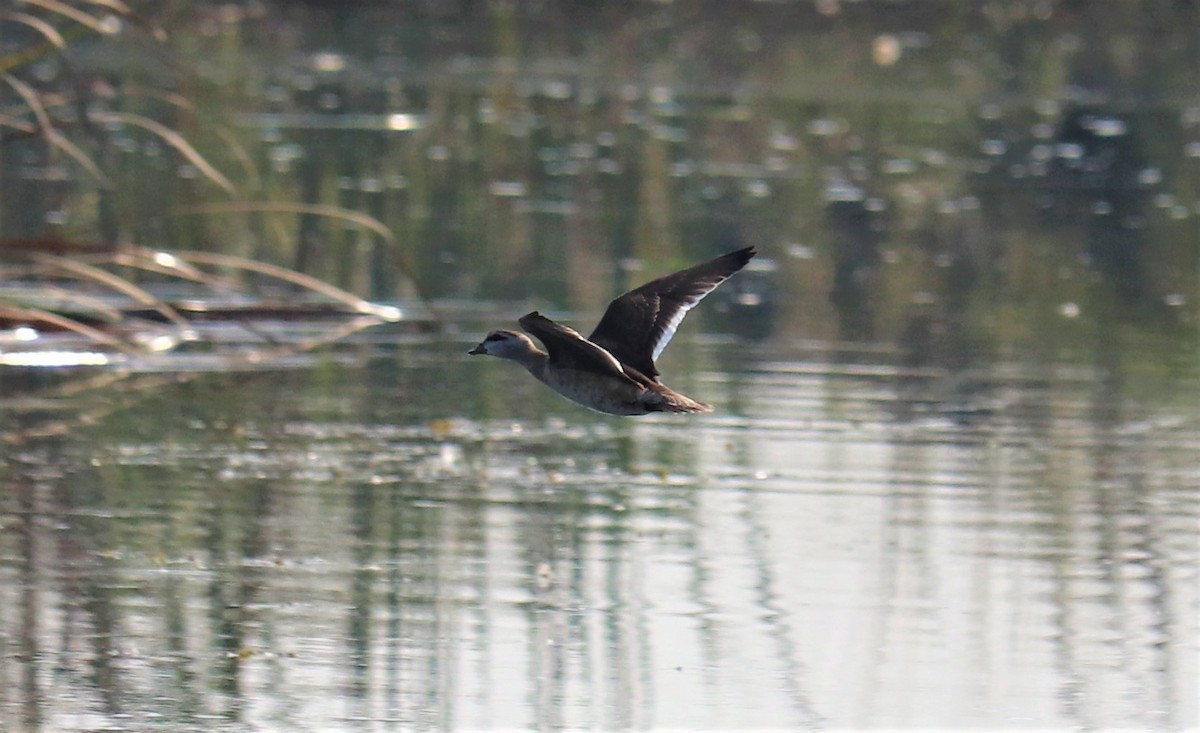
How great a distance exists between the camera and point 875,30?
40531mm

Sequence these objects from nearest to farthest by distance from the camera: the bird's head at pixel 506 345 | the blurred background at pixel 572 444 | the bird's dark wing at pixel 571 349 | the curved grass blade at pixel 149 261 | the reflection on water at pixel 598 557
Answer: the bird's dark wing at pixel 571 349, the bird's head at pixel 506 345, the reflection on water at pixel 598 557, the blurred background at pixel 572 444, the curved grass blade at pixel 149 261

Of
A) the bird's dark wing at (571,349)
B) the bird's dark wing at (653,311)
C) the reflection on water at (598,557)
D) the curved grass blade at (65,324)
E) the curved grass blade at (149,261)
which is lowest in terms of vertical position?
the reflection on water at (598,557)

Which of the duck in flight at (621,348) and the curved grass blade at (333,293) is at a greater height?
the curved grass blade at (333,293)

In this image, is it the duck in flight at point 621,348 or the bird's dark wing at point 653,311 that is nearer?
the duck in flight at point 621,348

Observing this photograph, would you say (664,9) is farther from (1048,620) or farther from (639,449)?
(1048,620)

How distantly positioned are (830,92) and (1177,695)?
23175 mm

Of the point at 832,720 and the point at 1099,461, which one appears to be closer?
the point at 832,720

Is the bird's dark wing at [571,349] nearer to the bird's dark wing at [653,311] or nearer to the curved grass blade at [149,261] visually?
the bird's dark wing at [653,311]

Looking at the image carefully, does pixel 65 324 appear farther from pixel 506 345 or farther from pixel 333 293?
pixel 506 345

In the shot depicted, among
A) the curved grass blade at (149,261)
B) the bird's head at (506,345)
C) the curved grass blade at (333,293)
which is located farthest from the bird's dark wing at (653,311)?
the curved grass blade at (333,293)

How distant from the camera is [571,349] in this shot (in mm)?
5840

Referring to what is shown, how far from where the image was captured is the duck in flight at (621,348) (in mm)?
5730

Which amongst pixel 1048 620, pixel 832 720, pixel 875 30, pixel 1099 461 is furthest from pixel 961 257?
pixel 875 30

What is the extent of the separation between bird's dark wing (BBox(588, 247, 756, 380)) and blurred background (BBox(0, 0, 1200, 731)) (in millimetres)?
1028
